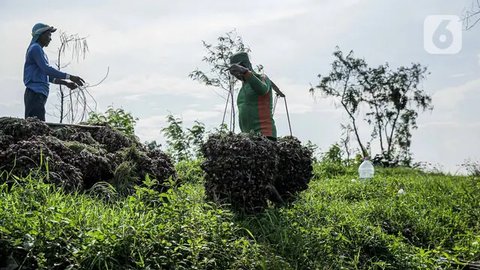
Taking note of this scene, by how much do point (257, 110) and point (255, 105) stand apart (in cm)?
7

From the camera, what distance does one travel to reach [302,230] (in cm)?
551

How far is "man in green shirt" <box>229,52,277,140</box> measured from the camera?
7.34m

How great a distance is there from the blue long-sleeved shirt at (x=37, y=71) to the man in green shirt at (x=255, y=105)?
2.37 meters

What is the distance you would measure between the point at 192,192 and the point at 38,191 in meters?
2.03

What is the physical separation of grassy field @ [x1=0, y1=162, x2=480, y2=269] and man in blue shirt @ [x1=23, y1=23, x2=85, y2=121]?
2141 mm

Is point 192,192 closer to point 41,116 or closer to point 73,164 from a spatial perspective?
point 73,164

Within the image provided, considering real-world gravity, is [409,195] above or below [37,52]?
below

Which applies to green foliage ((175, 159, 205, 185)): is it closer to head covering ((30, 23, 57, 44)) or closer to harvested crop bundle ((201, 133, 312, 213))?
harvested crop bundle ((201, 133, 312, 213))

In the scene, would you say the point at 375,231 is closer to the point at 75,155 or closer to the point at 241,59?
the point at 241,59

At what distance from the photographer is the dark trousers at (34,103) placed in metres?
7.98

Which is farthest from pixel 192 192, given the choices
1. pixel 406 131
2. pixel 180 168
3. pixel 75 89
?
pixel 406 131

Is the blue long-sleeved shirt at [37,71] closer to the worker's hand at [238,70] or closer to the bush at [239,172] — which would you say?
the worker's hand at [238,70]

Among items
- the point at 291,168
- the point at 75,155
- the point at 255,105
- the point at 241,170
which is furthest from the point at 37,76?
the point at 291,168

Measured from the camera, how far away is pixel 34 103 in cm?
800
